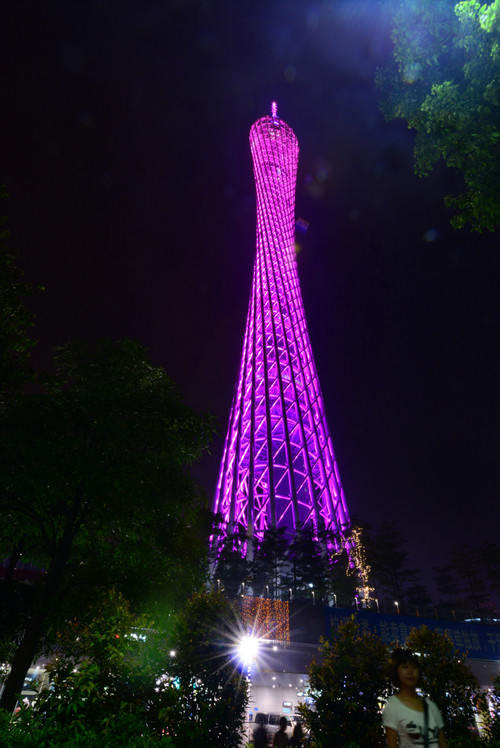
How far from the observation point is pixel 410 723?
9.95ft

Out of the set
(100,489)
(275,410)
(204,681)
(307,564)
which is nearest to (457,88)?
(100,489)

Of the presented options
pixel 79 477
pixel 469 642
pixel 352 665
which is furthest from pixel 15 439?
pixel 469 642

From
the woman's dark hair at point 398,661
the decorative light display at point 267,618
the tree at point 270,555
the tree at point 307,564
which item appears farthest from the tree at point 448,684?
the tree at point 307,564

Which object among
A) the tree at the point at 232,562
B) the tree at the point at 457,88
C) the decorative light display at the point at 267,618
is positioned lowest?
the decorative light display at the point at 267,618

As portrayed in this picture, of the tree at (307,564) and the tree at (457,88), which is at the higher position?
the tree at (307,564)

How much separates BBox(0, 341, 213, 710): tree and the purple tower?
68.2 feet

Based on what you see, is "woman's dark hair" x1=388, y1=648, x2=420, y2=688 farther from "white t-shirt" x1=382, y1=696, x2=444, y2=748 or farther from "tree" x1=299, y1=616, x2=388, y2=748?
"tree" x1=299, y1=616, x2=388, y2=748

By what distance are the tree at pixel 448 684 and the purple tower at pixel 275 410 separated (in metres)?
20.9

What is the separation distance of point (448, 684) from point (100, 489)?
21.8ft

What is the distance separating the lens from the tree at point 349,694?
20.3 ft

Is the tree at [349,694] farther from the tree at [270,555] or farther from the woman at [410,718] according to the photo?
the tree at [270,555]

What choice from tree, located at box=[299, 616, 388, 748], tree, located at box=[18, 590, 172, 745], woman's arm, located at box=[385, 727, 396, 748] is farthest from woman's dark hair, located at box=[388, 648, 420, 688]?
tree, located at box=[299, 616, 388, 748]

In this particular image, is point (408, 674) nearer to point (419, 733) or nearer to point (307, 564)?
point (419, 733)

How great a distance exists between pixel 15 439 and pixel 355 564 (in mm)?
26043
